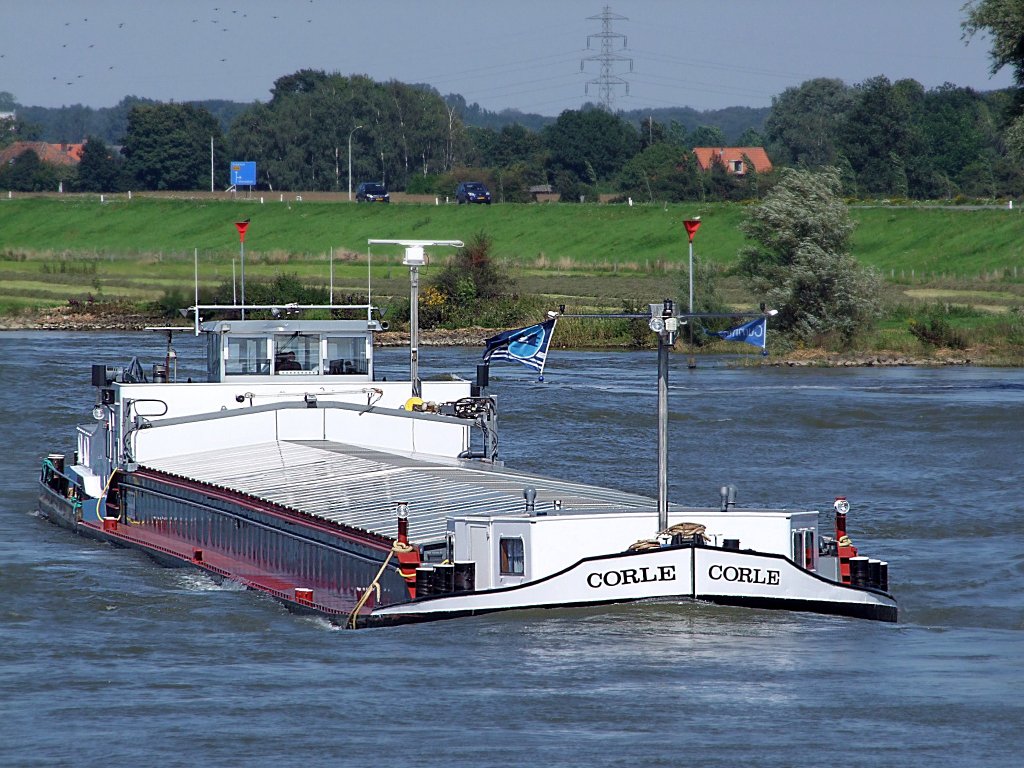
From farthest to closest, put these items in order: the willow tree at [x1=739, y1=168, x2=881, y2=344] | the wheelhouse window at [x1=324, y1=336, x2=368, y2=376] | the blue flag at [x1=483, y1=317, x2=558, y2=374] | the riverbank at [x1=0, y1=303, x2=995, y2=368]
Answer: the willow tree at [x1=739, y1=168, x2=881, y2=344] → the riverbank at [x1=0, y1=303, x2=995, y2=368] → the wheelhouse window at [x1=324, y1=336, x2=368, y2=376] → the blue flag at [x1=483, y1=317, x2=558, y2=374]

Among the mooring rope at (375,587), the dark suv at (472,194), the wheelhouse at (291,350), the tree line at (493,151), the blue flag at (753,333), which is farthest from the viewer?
the tree line at (493,151)

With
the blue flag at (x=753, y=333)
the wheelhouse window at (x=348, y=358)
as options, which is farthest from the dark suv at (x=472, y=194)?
the blue flag at (x=753, y=333)

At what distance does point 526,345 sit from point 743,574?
5.22 m

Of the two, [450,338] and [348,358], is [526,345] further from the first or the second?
[450,338]

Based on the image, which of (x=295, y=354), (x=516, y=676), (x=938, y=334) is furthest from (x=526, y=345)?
(x=938, y=334)

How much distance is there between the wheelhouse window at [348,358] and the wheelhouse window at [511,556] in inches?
434

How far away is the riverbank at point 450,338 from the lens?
57625 millimetres

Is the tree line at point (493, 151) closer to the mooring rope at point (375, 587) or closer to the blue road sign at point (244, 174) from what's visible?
the blue road sign at point (244, 174)

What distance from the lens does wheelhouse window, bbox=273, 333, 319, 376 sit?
28.8m

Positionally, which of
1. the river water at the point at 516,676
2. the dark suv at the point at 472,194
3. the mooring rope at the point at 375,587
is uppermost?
the dark suv at the point at 472,194

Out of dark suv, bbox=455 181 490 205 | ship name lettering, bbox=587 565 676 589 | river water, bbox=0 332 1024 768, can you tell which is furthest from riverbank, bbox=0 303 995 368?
dark suv, bbox=455 181 490 205

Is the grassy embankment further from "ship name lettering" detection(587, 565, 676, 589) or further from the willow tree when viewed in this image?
"ship name lettering" detection(587, 565, 676, 589)

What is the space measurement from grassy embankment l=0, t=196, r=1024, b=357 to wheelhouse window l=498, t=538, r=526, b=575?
140 ft

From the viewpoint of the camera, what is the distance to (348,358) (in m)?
29.0
